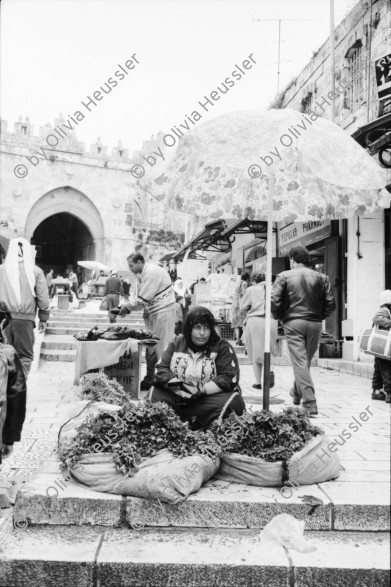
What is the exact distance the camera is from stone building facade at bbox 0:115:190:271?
104 feet

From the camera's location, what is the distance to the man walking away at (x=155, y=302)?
23.4 ft

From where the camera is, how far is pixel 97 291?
27469 millimetres

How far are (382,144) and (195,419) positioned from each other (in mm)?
6227

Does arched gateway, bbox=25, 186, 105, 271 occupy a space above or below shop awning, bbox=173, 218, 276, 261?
above

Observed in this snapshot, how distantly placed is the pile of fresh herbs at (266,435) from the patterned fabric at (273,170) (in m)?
1.92

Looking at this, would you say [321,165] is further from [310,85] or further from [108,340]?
[310,85]

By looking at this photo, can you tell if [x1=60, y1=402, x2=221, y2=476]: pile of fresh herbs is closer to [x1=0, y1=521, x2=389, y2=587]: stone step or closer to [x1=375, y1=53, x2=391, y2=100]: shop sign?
[x1=0, y1=521, x2=389, y2=587]: stone step

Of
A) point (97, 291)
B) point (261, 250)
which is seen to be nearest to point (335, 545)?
point (261, 250)

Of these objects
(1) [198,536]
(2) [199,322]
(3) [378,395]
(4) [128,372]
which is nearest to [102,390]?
(4) [128,372]

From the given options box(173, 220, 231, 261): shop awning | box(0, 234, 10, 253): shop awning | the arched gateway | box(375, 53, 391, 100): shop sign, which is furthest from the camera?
the arched gateway

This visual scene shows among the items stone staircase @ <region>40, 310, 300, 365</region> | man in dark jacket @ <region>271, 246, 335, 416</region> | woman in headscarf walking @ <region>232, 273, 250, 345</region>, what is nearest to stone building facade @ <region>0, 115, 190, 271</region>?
stone staircase @ <region>40, 310, 300, 365</region>

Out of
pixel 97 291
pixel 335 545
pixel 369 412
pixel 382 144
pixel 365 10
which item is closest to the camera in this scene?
pixel 335 545

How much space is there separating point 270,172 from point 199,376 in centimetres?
176

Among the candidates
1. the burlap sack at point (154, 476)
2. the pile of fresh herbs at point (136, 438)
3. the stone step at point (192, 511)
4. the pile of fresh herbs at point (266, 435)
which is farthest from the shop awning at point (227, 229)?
the stone step at point (192, 511)
